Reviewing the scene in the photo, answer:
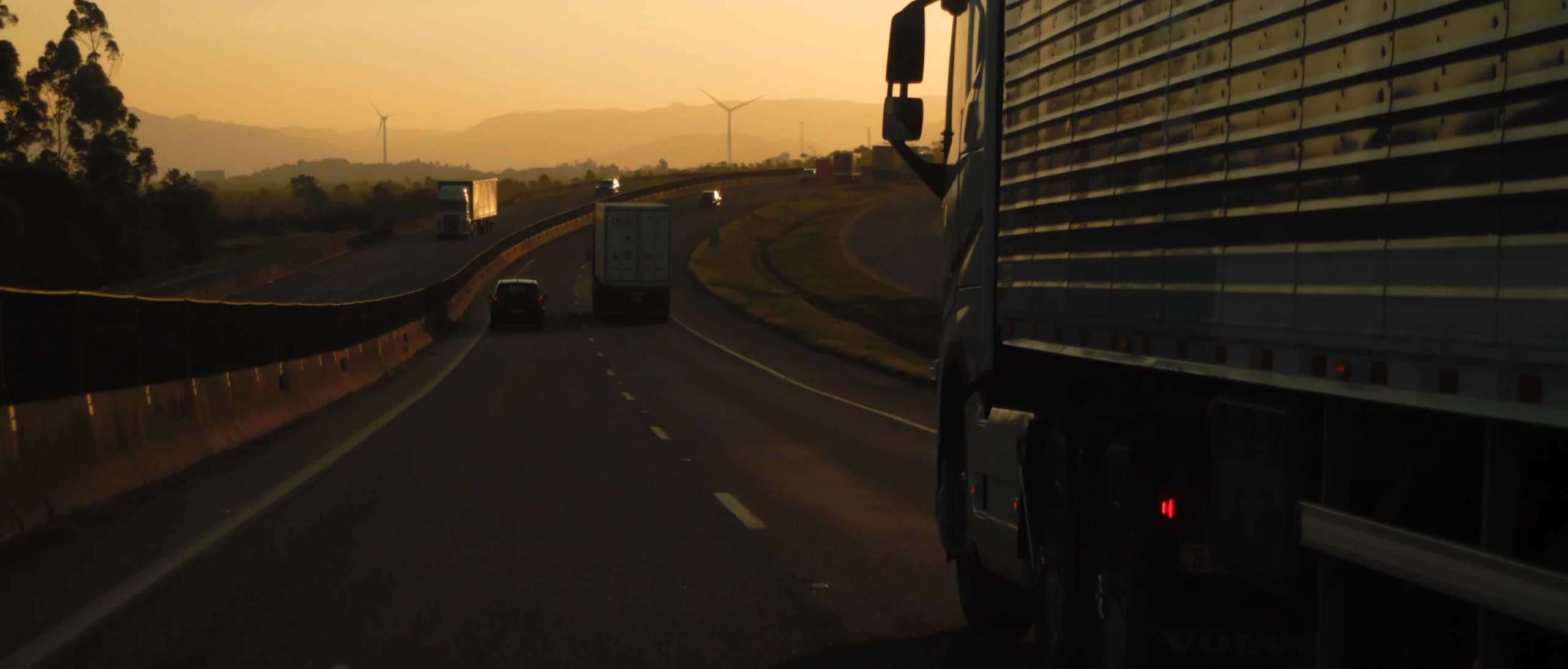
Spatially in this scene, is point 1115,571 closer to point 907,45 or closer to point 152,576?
point 907,45

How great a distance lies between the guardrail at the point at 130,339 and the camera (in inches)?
416

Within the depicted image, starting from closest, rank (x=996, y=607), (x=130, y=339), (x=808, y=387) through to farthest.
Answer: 1. (x=996, y=607)
2. (x=130, y=339)
3. (x=808, y=387)

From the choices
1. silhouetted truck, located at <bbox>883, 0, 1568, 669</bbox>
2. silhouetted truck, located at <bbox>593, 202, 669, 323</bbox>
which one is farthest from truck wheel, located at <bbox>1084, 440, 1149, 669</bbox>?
silhouetted truck, located at <bbox>593, 202, 669, 323</bbox>

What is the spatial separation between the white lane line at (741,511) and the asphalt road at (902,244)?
42990 mm

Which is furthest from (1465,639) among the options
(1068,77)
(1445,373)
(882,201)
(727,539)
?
(882,201)

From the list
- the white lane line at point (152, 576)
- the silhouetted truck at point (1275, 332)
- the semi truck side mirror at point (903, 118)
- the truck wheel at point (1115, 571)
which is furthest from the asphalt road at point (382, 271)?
the truck wheel at point (1115, 571)

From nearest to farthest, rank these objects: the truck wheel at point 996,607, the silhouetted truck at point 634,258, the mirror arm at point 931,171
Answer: the truck wheel at point 996,607, the mirror arm at point 931,171, the silhouetted truck at point 634,258

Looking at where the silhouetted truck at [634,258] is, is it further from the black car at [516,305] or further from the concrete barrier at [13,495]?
the concrete barrier at [13,495]

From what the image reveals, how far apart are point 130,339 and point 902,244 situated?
71.3 m

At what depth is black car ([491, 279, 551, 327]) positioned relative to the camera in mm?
51250

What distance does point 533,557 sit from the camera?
9.84 m

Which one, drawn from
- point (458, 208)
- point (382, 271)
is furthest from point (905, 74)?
point (458, 208)

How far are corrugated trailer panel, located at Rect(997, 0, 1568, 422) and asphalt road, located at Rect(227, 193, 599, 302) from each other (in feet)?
173

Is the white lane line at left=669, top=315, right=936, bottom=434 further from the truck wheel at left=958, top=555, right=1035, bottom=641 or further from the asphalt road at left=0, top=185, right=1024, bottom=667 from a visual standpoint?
the truck wheel at left=958, top=555, right=1035, bottom=641
